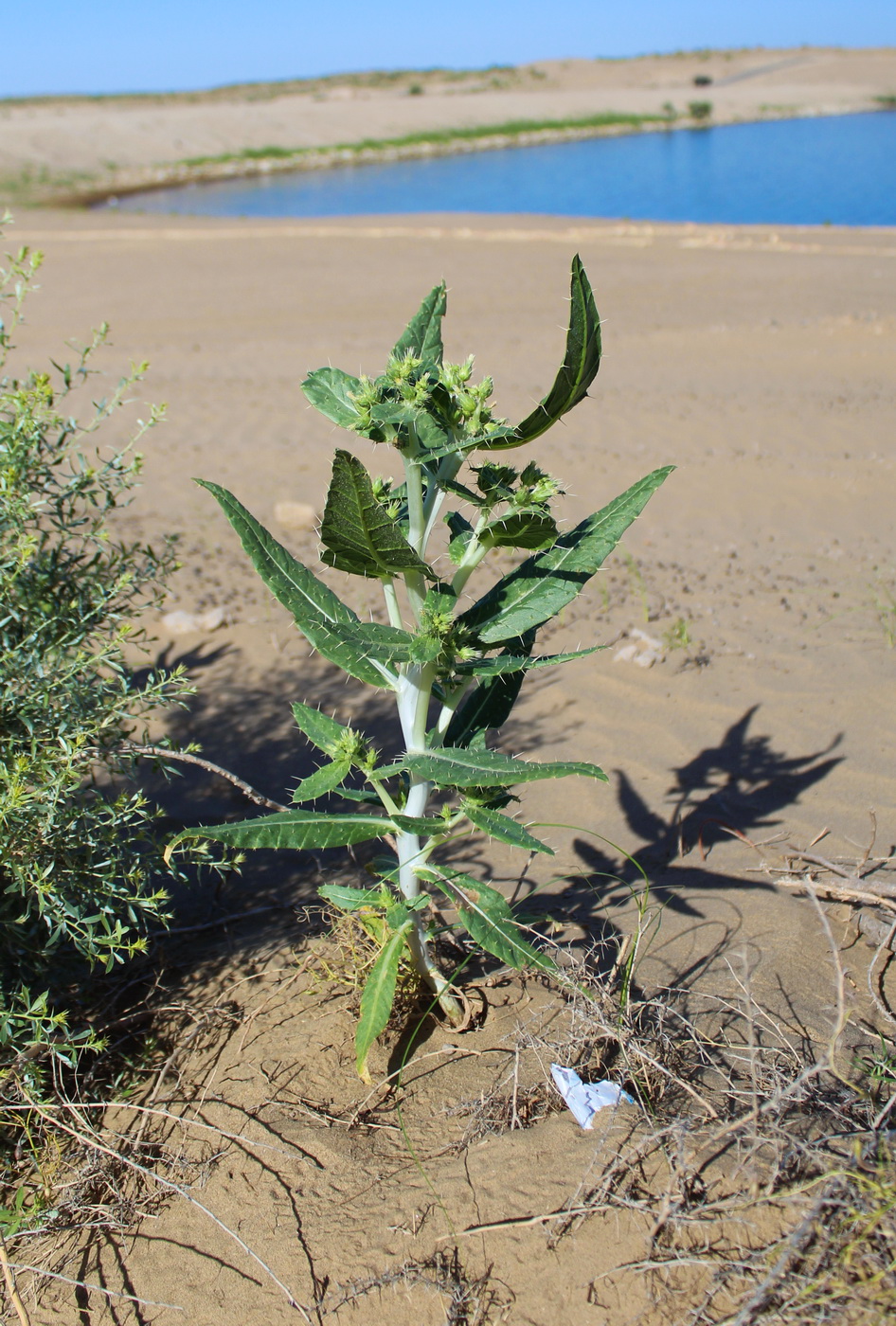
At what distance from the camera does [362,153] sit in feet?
152

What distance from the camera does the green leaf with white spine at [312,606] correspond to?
1.82m

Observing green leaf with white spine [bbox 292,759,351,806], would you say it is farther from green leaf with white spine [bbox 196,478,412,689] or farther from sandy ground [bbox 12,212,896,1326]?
sandy ground [bbox 12,212,896,1326]

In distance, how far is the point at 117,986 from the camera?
2621 millimetres

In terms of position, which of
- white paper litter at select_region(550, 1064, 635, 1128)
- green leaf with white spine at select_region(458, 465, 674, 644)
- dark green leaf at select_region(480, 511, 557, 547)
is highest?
dark green leaf at select_region(480, 511, 557, 547)

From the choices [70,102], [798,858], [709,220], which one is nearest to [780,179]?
[709,220]

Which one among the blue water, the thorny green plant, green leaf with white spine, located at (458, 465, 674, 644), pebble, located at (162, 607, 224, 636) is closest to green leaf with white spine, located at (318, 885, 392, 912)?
the thorny green plant

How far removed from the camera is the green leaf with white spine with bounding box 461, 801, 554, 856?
1791 millimetres

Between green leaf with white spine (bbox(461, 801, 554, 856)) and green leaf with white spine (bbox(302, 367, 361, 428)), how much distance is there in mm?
803

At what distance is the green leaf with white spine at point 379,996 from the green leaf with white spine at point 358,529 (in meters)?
0.77

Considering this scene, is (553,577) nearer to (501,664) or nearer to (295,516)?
(501,664)

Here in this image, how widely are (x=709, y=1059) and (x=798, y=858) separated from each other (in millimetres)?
971

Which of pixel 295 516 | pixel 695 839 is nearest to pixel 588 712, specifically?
pixel 695 839

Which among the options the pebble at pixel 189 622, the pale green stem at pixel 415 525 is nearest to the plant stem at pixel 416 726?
the pale green stem at pixel 415 525

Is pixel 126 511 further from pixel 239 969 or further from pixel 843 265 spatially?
pixel 843 265
